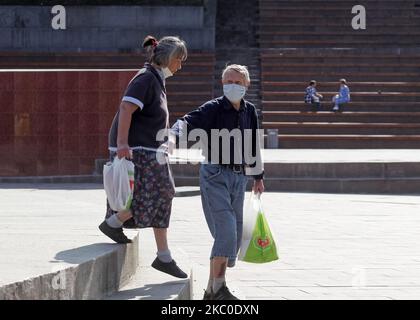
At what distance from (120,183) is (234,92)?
3.05 feet

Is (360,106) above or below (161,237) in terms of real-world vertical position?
below

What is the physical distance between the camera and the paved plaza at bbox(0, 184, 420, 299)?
7.16 m

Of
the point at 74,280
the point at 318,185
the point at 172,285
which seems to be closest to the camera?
the point at 74,280

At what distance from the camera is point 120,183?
23.6ft

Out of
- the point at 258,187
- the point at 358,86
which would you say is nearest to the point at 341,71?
the point at 358,86

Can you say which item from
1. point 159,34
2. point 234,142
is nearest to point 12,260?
point 234,142

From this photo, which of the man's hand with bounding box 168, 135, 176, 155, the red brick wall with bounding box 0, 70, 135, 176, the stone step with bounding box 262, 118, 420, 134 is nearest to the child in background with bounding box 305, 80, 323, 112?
the stone step with bounding box 262, 118, 420, 134

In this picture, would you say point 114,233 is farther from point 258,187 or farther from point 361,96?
point 361,96

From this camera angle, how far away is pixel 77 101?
19594mm

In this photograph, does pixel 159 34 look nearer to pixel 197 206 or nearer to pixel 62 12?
pixel 62 12

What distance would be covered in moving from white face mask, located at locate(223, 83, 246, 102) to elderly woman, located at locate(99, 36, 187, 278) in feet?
1.32

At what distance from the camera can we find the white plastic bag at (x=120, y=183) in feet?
23.7

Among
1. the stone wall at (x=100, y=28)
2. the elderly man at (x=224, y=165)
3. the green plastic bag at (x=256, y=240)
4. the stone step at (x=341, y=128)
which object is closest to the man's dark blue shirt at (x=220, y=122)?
the elderly man at (x=224, y=165)
